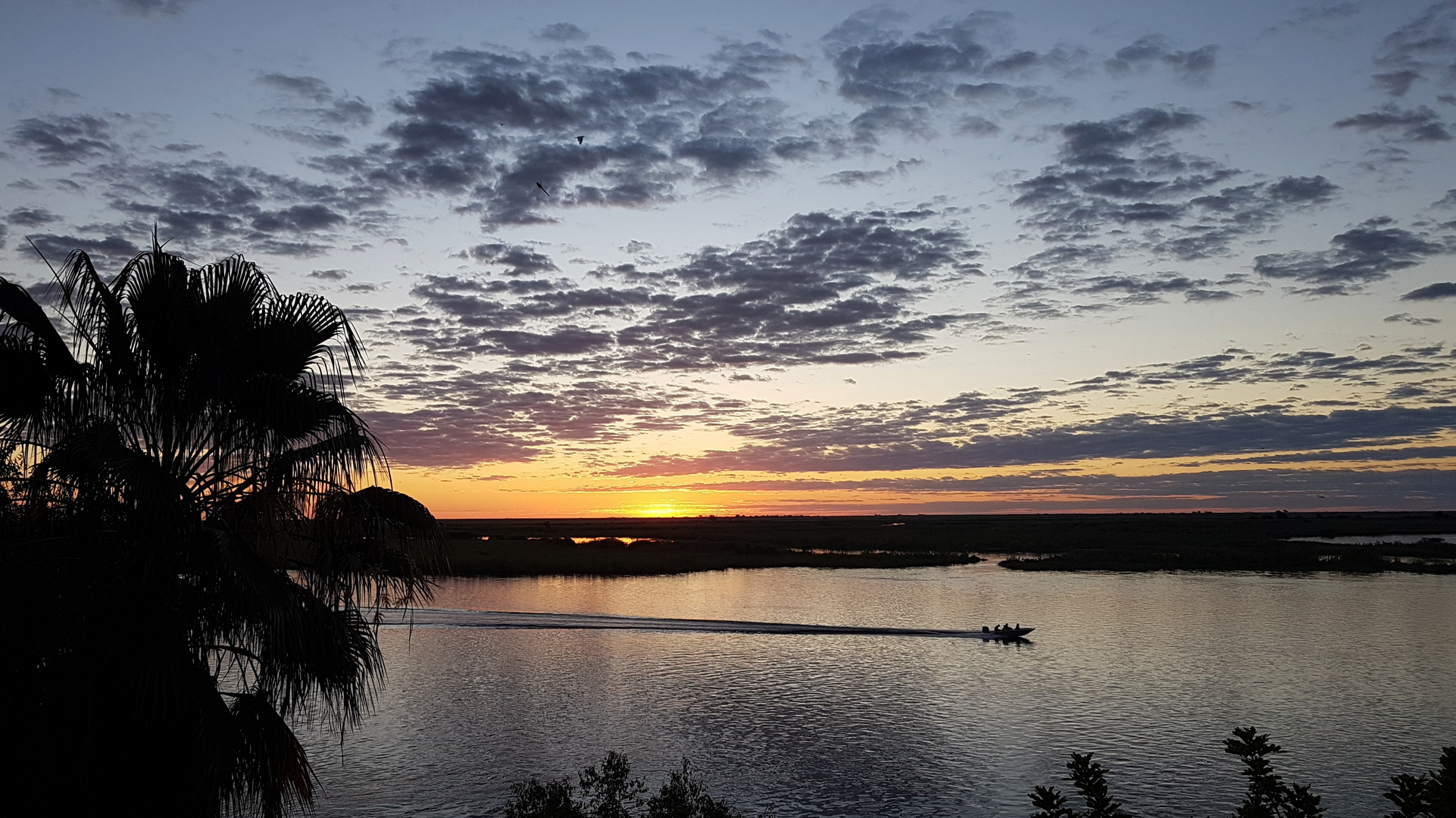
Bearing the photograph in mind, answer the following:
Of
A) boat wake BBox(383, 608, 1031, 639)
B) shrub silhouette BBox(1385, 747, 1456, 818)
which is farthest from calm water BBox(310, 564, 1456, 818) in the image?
shrub silhouette BBox(1385, 747, 1456, 818)

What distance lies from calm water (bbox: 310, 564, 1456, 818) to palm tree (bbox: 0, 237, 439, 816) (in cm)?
988

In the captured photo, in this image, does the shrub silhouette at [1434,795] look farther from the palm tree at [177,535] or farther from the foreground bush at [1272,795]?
the palm tree at [177,535]

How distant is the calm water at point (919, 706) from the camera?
20.6 m

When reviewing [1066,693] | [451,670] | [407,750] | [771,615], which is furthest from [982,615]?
[407,750]

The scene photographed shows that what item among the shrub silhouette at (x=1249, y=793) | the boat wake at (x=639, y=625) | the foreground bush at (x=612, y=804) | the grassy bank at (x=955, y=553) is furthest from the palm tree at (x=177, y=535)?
the grassy bank at (x=955, y=553)

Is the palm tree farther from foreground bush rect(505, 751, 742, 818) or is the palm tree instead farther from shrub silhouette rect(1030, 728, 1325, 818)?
shrub silhouette rect(1030, 728, 1325, 818)

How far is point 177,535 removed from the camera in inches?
380

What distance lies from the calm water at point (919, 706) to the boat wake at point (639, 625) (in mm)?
1006

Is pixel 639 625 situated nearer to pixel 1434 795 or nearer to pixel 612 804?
pixel 612 804

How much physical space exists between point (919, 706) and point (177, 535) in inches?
895

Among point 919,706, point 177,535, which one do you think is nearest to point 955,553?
point 919,706

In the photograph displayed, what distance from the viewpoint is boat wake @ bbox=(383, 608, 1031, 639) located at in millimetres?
41438

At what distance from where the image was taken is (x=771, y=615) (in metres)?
47.6

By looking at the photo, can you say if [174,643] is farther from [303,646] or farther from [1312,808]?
[1312,808]
